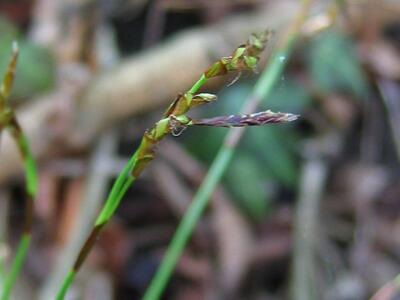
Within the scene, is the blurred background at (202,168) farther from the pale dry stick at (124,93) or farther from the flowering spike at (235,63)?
the flowering spike at (235,63)

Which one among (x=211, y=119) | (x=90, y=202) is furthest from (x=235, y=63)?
(x=90, y=202)

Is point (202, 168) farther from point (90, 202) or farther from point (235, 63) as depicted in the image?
point (235, 63)

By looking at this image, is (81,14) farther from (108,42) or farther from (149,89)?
(149,89)

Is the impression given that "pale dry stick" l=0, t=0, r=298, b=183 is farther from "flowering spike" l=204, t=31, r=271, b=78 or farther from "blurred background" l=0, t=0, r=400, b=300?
"flowering spike" l=204, t=31, r=271, b=78

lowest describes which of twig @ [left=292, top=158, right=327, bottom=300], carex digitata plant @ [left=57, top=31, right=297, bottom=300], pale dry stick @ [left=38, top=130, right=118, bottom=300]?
twig @ [left=292, top=158, right=327, bottom=300]

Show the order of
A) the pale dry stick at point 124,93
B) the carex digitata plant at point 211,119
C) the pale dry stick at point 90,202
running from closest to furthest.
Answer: the carex digitata plant at point 211,119 → the pale dry stick at point 90,202 → the pale dry stick at point 124,93

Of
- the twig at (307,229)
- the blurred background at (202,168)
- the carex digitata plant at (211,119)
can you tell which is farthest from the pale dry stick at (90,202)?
the carex digitata plant at (211,119)

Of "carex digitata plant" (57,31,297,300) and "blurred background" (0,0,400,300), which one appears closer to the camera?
"carex digitata plant" (57,31,297,300)

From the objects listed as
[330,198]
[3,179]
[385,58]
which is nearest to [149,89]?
[3,179]

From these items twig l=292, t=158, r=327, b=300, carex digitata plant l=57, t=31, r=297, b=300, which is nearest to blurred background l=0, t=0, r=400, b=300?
twig l=292, t=158, r=327, b=300
